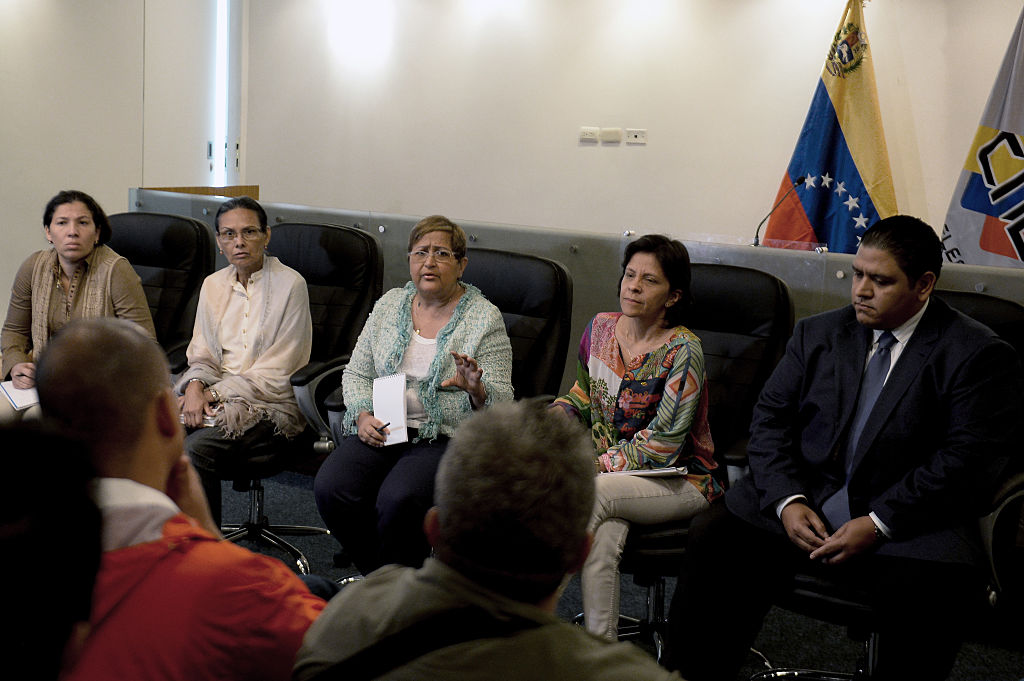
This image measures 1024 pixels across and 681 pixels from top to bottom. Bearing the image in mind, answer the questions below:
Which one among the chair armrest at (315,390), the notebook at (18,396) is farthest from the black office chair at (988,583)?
the notebook at (18,396)

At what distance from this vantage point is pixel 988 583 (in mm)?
2115

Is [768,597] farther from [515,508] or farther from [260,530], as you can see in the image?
[260,530]

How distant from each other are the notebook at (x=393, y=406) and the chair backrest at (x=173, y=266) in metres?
1.22

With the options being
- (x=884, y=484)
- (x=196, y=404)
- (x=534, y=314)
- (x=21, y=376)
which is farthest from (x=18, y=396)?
(x=884, y=484)

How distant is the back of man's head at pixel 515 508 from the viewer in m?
0.98

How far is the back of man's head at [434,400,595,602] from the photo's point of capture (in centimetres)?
98

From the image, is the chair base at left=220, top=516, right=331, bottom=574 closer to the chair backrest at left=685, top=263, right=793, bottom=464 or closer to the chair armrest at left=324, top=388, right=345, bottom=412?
the chair armrest at left=324, top=388, right=345, bottom=412

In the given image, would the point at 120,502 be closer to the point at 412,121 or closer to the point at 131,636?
the point at 131,636

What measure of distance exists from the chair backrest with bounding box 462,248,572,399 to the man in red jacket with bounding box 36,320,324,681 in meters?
1.66

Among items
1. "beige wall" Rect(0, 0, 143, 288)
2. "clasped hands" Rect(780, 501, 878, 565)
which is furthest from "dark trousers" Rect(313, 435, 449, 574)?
"beige wall" Rect(0, 0, 143, 288)

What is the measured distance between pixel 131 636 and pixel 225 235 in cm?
233

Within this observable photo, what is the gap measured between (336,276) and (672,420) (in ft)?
4.90

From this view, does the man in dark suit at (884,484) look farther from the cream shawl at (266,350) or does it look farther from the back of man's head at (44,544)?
the back of man's head at (44,544)

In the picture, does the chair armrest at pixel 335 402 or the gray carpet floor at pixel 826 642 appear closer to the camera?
the gray carpet floor at pixel 826 642
